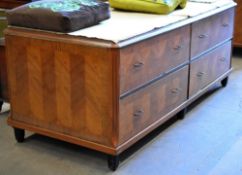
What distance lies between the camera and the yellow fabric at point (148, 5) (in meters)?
2.80

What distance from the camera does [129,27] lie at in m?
2.43

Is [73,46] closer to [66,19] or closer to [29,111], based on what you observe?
[66,19]

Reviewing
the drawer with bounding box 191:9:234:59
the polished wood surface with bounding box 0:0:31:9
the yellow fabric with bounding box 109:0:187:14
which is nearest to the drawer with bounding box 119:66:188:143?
the drawer with bounding box 191:9:234:59

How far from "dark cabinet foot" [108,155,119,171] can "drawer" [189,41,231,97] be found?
0.93 meters

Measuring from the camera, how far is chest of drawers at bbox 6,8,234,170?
222cm

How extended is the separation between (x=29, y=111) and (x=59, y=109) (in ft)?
0.72

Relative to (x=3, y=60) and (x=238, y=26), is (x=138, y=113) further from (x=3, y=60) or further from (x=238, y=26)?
(x=238, y=26)

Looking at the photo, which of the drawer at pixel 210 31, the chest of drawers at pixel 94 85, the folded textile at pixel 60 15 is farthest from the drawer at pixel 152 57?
the folded textile at pixel 60 15

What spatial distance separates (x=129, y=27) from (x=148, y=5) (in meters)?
0.46

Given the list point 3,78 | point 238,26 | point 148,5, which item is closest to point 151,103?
point 148,5

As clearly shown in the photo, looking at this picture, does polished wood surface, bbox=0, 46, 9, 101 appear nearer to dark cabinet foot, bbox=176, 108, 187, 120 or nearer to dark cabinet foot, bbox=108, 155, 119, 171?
dark cabinet foot, bbox=108, 155, 119, 171

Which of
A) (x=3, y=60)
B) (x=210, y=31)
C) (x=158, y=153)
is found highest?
(x=210, y=31)

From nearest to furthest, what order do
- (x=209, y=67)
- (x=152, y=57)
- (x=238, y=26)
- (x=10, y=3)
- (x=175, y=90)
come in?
(x=152, y=57)
(x=175, y=90)
(x=10, y=3)
(x=209, y=67)
(x=238, y=26)

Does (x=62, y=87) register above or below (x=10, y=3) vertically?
below
